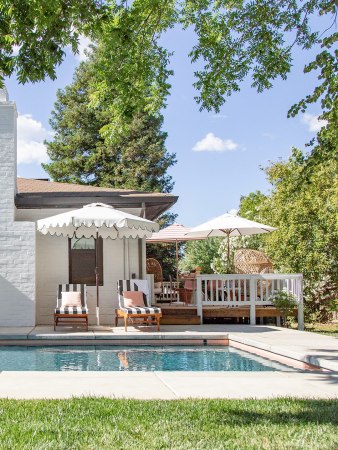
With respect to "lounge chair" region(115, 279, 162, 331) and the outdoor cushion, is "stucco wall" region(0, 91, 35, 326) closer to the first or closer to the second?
"lounge chair" region(115, 279, 162, 331)

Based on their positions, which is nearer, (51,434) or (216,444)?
(216,444)

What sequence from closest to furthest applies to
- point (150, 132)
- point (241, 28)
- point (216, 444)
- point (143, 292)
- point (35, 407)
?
1. point (216, 444)
2. point (35, 407)
3. point (241, 28)
4. point (143, 292)
5. point (150, 132)

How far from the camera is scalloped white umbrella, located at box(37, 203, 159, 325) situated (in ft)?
43.0

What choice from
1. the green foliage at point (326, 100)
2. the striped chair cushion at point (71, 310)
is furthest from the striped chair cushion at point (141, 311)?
the green foliage at point (326, 100)

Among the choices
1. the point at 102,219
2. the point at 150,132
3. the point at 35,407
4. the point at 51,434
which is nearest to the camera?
the point at 51,434

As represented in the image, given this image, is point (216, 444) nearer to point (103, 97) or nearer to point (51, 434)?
point (51, 434)

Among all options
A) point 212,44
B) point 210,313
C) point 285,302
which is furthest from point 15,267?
point 212,44

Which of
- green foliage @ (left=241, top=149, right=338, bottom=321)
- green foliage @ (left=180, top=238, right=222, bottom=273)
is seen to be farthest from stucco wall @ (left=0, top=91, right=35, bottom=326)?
green foliage @ (left=180, top=238, right=222, bottom=273)

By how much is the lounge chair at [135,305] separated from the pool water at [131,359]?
1.39 metres

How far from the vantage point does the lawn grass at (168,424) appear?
4.33 m

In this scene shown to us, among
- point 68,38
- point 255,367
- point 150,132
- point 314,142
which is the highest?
point 150,132

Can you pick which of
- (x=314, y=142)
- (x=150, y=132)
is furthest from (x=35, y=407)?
(x=150, y=132)

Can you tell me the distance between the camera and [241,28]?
11.8m

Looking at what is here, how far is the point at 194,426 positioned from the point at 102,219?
8.69 metres
